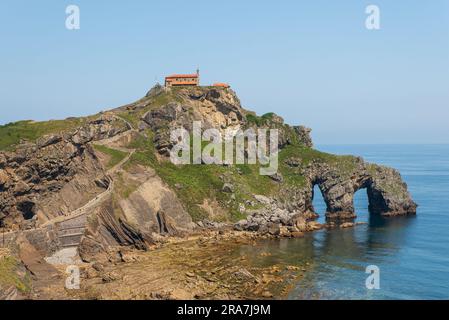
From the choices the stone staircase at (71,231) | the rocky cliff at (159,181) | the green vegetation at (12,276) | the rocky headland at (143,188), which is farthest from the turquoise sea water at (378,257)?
the green vegetation at (12,276)

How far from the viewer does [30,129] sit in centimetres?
9644

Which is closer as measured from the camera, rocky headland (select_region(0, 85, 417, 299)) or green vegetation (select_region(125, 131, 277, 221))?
rocky headland (select_region(0, 85, 417, 299))

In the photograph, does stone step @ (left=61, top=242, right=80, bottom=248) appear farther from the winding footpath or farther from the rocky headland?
the rocky headland

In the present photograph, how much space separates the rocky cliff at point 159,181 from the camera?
86.8 metres

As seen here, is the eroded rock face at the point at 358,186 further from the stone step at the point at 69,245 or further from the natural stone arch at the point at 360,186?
the stone step at the point at 69,245

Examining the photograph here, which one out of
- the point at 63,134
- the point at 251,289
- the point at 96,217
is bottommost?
the point at 251,289

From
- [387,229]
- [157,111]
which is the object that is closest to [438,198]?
[387,229]

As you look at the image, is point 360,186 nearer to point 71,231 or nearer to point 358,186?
point 358,186

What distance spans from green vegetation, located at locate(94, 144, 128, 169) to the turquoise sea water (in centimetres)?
3757

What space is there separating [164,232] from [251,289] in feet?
102

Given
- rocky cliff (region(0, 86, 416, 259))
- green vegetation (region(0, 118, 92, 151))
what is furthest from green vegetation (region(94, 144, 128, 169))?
green vegetation (region(0, 118, 92, 151))

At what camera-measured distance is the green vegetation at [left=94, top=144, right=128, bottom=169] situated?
9736 cm
